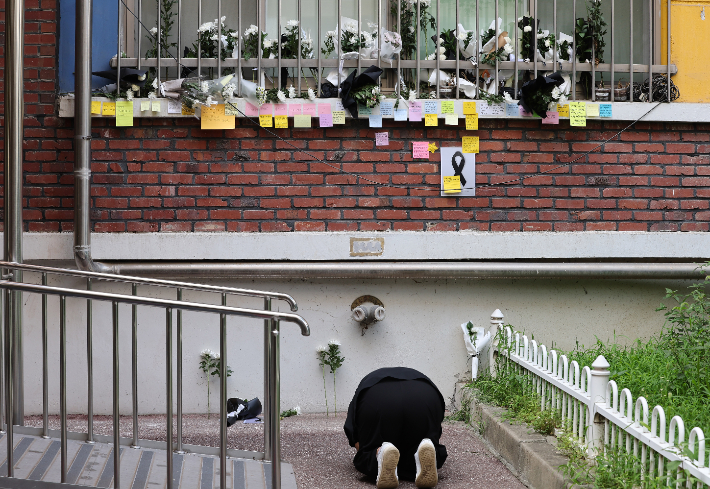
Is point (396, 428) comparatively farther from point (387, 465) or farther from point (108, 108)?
point (108, 108)

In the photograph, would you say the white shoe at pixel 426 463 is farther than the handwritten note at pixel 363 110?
No

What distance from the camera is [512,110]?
5.60m

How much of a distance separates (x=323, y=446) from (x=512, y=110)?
9.85ft

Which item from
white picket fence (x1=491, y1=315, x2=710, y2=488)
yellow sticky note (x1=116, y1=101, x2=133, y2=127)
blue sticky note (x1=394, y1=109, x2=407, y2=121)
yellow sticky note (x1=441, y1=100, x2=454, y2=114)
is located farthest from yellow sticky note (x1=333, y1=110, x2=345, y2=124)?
white picket fence (x1=491, y1=315, x2=710, y2=488)

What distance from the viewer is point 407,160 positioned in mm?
5648

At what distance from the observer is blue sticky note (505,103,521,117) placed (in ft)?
18.4

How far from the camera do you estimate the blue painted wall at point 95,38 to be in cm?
550

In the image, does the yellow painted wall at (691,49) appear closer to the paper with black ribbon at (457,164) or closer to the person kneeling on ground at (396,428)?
the paper with black ribbon at (457,164)

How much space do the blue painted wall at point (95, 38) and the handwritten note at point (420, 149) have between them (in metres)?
2.53

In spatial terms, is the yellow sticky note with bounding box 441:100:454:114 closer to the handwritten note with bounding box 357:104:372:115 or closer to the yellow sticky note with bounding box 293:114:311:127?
the handwritten note with bounding box 357:104:372:115

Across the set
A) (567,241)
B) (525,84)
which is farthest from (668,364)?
(525,84)

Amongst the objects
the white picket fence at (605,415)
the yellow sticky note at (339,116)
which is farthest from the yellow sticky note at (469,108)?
the white picket fence at (605,415)

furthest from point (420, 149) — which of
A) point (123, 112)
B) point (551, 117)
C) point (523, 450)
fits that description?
point (523, 450)

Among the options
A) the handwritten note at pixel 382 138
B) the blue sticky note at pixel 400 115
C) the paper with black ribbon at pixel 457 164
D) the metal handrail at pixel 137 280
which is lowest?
the metal handrail at pixel 137 280
